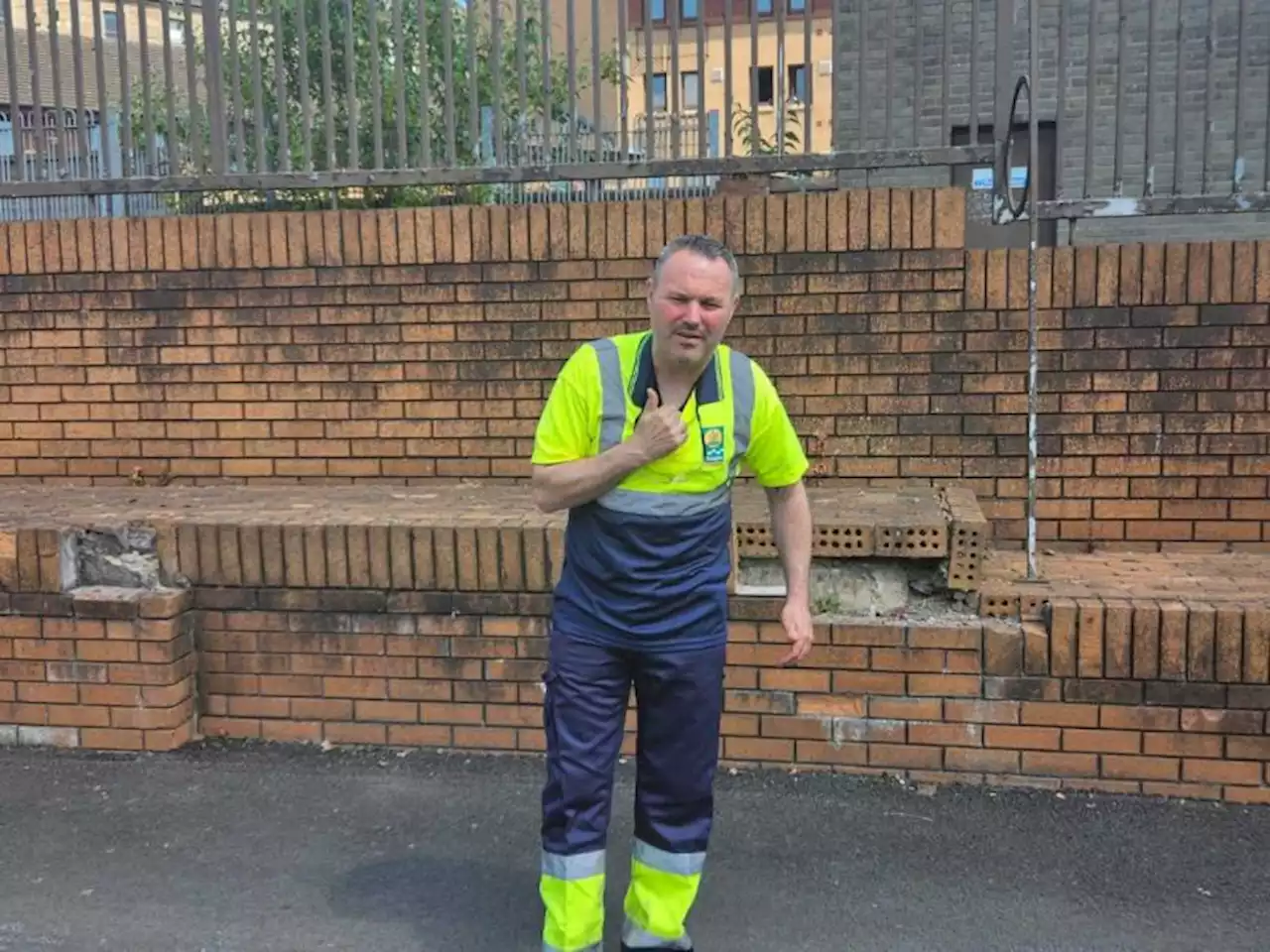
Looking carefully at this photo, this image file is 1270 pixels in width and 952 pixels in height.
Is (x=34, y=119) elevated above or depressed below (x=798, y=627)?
above

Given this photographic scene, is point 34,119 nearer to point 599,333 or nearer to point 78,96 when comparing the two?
point 78,96

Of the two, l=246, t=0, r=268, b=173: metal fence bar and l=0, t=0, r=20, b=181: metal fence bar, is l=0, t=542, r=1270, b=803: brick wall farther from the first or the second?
l=0, t=0, r=20, b=181: metal fence bar

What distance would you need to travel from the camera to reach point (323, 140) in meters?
5.45

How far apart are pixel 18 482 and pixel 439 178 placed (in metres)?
2.22

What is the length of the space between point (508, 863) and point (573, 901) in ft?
2.23

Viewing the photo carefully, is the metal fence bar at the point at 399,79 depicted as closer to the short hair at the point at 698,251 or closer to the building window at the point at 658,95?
the building window at the point at 658,95

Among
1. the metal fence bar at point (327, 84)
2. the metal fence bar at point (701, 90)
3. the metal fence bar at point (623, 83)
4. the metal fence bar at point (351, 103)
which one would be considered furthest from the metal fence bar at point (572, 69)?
the metal fence bar at point (327, 84)

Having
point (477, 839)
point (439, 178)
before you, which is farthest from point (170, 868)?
point (439, 178)

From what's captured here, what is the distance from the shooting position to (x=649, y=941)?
2744 millimetres

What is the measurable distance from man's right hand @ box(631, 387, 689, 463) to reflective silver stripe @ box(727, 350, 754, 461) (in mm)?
225

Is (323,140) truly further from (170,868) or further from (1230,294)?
(1230,294)

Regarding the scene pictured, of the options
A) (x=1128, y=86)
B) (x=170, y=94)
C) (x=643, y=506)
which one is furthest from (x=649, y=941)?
(x=1128, y=86)

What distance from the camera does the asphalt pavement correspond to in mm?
2898

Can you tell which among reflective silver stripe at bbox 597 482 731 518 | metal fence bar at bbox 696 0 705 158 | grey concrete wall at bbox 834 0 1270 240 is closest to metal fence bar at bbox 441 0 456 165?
metal fence bar at bbox 696 0 705 158
